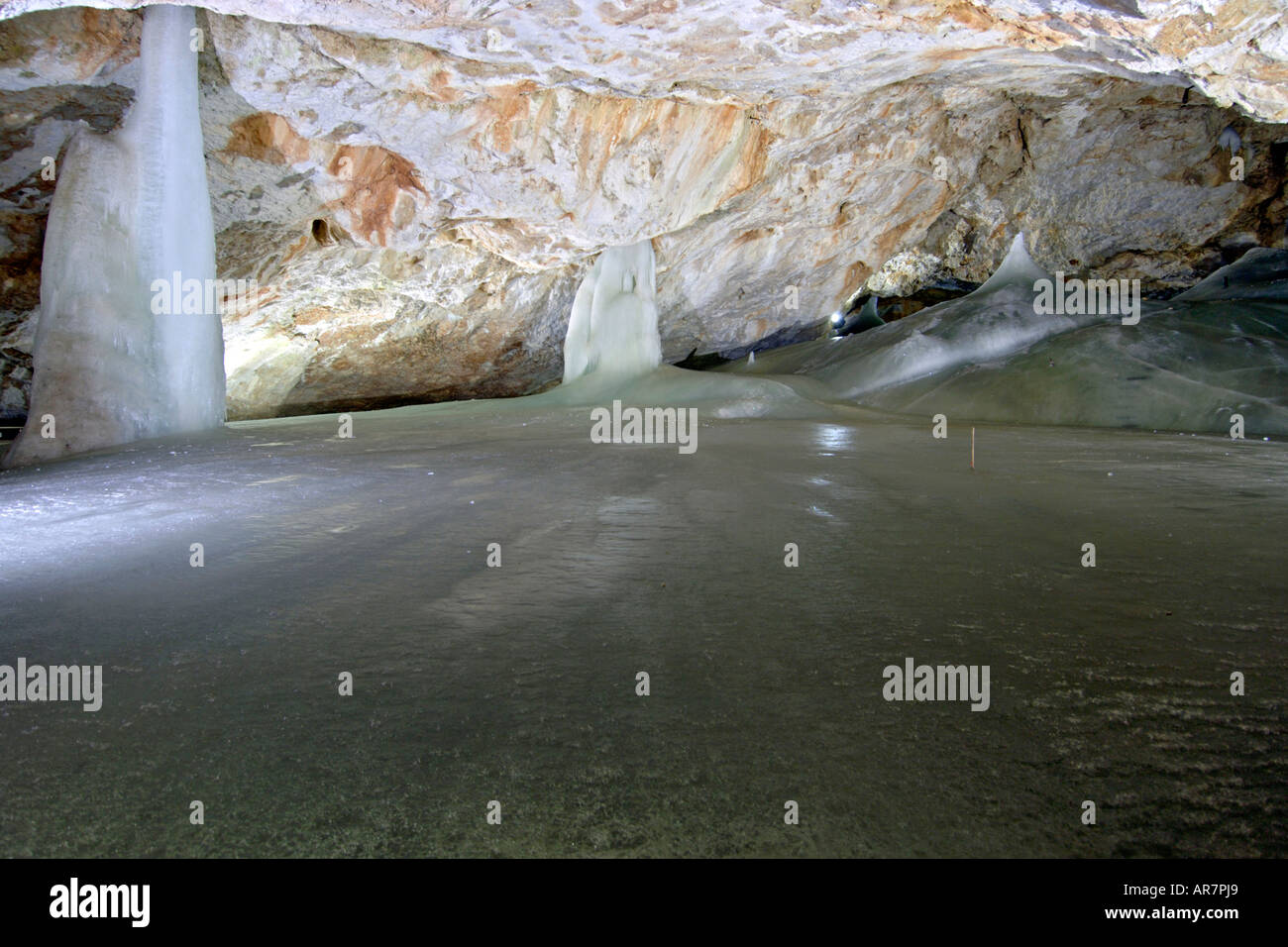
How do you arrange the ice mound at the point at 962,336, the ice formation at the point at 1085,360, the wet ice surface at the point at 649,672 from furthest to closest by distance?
the ice mound at the point at 962,336 < the ice formation at the point at 1085,360 < the wet ice surface at the point at 649,672

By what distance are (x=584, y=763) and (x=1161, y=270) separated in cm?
1470

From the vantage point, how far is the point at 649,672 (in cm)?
189

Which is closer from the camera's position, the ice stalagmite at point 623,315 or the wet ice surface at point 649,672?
the wet ice surface at point 649,672

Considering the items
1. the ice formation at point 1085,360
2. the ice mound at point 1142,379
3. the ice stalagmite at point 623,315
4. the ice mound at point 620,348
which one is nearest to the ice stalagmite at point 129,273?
the ice mound at point 620,348

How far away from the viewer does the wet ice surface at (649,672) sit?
1.34 meters

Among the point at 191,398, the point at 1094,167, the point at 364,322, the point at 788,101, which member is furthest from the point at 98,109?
the point at 1094,167

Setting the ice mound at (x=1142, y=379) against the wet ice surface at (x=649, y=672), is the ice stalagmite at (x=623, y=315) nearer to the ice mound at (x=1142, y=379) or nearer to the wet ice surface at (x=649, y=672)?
the ice mound at (x=1142, y=379)

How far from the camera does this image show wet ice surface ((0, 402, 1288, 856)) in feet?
4.39

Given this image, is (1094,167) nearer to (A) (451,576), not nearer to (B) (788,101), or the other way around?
(B) (788,101)

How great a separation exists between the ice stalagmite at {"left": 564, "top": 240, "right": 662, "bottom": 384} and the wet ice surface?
6.43 m

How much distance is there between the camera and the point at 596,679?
A: 185 centimetres

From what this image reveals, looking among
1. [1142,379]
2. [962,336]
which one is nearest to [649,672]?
[1142,379]

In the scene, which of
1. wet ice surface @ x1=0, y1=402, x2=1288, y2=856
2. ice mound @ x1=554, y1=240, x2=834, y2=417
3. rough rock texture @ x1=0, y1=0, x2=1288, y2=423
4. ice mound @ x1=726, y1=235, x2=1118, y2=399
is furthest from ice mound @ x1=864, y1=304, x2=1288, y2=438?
wet ice surface @ x1=0, y1=402, x2=1288, y2=856

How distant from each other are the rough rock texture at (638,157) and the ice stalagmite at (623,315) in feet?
1.39
